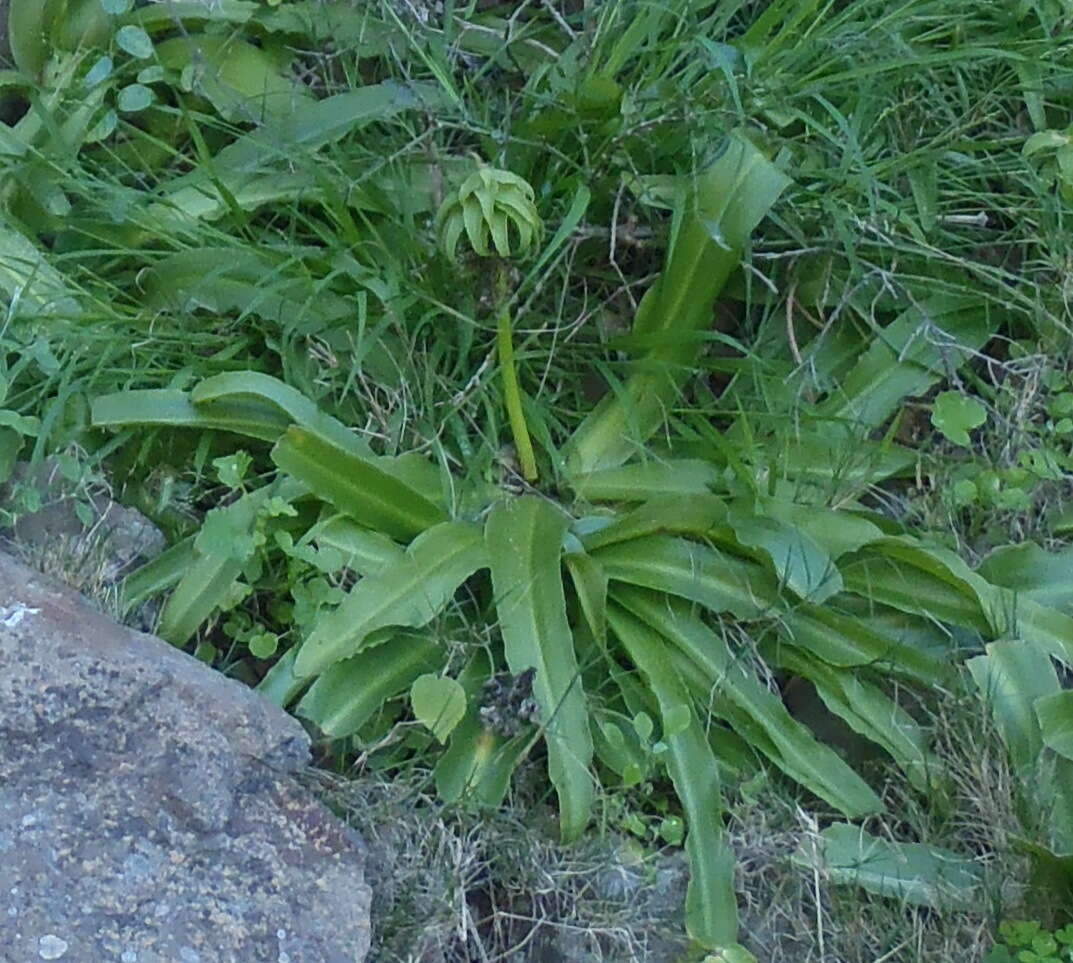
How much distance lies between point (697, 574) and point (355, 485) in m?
0.49

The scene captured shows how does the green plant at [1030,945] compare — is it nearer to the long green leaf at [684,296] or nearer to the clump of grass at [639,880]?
the clump of grass at [639,880]

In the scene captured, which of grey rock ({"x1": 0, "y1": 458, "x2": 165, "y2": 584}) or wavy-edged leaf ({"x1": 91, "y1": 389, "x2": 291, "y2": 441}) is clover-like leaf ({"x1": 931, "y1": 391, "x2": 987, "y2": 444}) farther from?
grey rock ({"x1": 0, "y1": 458, "x2": 165, "y2": 584})

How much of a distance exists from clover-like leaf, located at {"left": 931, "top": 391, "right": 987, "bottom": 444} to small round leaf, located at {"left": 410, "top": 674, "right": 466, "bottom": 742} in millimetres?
843

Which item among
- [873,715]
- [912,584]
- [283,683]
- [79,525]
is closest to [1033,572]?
[912,584]

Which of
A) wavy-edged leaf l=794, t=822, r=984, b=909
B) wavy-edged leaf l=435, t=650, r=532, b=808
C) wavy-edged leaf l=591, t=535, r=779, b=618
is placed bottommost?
wavy-edged leaf l=435, t=650, r=532, b=808

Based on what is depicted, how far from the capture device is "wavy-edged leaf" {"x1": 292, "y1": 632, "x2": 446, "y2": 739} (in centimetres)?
179

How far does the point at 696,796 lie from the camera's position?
1.81m

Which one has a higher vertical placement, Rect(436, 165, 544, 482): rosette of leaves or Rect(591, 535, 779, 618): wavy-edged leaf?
Rect(436, 165, 544, 482): rosette of leaves

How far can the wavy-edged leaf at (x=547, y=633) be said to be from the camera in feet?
5.80

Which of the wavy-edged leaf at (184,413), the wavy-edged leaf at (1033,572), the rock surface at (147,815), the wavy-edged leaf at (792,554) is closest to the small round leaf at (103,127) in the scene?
the wavy-edged leaf at (184,413)

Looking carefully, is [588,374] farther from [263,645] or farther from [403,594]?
[263,645]

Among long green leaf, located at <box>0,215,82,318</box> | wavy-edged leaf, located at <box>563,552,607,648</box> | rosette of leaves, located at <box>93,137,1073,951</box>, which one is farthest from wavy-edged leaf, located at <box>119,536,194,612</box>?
wavy-edged leaf, located at <box>563,552,607,648</box>

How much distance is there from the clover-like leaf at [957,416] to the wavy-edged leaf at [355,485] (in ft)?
2.51

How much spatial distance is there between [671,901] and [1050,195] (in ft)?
4.15
